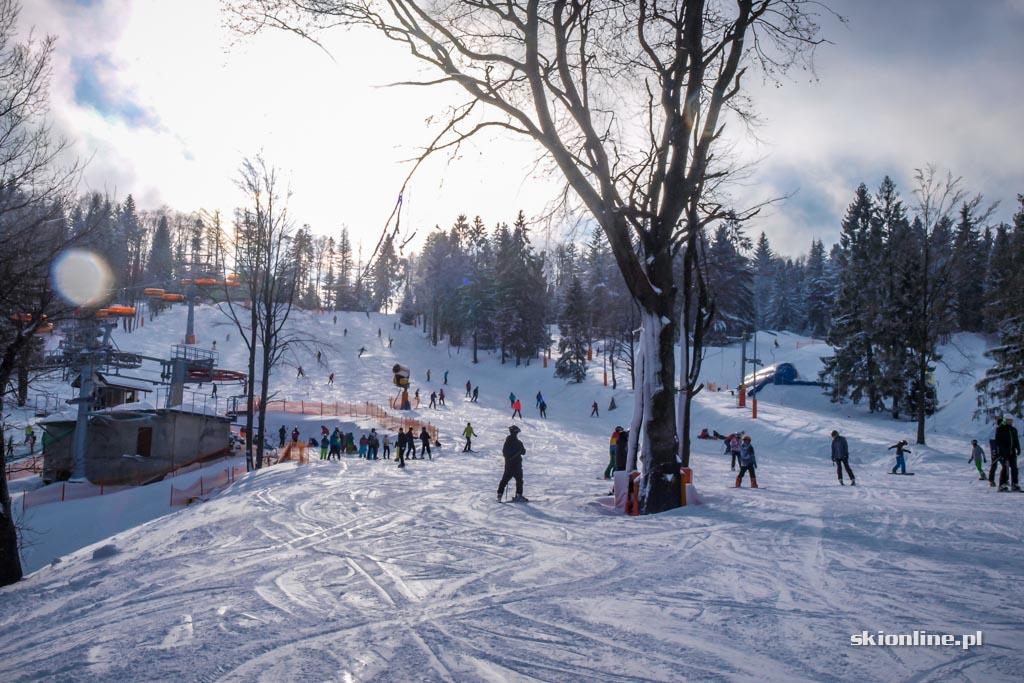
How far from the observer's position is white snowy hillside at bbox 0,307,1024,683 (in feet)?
14.4

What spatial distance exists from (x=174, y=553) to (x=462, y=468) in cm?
1206

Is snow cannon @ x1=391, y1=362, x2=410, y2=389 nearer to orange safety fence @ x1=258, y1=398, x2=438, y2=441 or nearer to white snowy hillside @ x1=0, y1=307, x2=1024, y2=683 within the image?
orange safety fence @ x1=258, y1=398, x2=438, y2=441

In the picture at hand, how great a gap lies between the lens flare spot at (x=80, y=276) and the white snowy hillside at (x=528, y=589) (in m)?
3.93

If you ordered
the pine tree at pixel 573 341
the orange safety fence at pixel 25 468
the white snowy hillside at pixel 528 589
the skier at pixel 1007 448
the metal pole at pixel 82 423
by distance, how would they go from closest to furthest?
the white snowy hillside at pixel 528 589, the skier at pixel 1007 448, the metal pole at pixel 82 423, the orange safety fence at pixel 25 468, the pine tree at pixel 573 341

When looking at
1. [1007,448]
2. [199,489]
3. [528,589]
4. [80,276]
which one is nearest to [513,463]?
[528,589]

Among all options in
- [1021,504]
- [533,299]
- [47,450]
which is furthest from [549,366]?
[1021,504]

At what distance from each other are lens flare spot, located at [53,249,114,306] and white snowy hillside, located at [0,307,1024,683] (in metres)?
3.93

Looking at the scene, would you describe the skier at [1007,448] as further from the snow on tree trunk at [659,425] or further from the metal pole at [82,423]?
the metal pole at [82,423]

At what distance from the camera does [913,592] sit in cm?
588

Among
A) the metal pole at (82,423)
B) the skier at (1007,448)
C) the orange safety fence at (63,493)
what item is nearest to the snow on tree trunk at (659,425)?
the skier at (1007,448)

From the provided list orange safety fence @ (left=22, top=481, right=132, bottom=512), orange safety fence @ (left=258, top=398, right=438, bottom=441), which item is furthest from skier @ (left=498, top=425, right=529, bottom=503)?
orange safety fence @ (left=258, top=398, right=438, bottom=441)

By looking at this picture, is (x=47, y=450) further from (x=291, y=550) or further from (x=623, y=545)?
(x=623, y=545)

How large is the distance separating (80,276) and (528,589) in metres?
11.2

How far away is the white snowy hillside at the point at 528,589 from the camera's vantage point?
14.4ft
